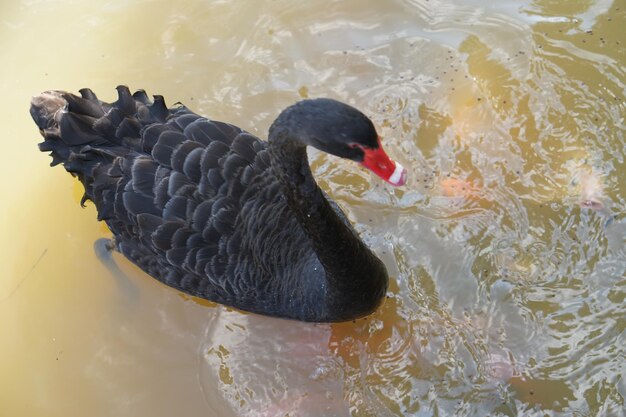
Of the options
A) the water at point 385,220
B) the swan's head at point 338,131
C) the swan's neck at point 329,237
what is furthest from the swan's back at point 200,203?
the swan's head at point 338,131

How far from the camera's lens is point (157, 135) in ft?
12.0

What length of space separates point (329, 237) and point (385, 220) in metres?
1.06

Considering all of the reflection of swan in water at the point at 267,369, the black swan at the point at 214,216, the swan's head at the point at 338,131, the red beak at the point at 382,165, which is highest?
the swan's head at the point at 338,131

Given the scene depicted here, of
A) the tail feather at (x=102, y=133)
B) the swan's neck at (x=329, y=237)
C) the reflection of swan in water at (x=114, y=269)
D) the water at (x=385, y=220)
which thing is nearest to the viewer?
the swan's neck at (x=329, y=237)

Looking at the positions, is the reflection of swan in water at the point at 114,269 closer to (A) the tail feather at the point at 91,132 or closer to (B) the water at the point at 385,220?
(B) the water at the point at 385,220

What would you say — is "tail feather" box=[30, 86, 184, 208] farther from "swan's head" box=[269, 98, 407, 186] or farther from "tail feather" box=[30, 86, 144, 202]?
"swan's head" box=[269, 98, 407, 186]

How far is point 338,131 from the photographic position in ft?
8.54

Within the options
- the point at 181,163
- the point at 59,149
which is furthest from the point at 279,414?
the point at 59,149

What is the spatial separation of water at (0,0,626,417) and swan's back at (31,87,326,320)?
430 mm

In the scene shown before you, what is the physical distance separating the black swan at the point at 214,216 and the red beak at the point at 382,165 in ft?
1.46

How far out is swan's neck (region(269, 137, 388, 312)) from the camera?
286cm

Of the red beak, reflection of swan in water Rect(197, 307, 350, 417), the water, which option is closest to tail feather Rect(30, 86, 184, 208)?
the water

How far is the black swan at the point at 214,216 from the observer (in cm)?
342

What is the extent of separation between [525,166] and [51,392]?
304 cm
